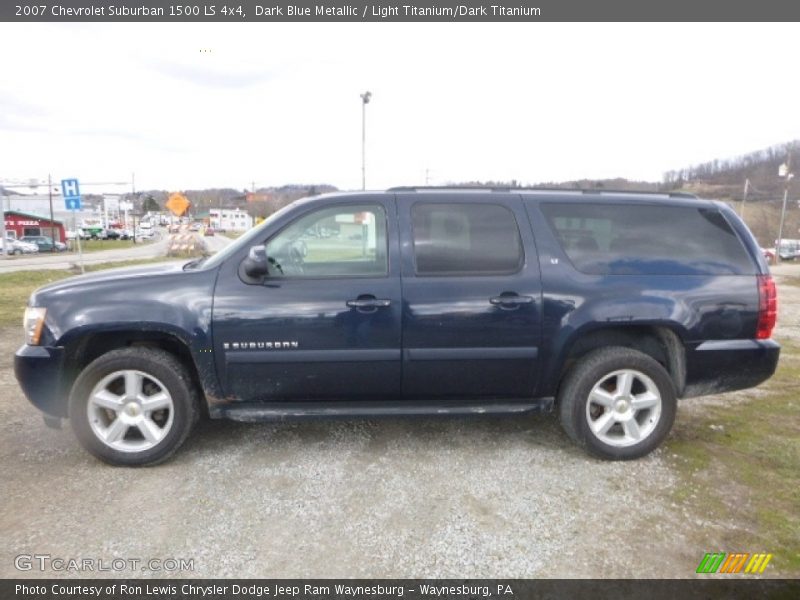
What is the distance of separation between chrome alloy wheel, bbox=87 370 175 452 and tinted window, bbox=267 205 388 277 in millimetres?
1180

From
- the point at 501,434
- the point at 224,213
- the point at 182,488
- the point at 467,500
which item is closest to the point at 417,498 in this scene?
the point at 467,500

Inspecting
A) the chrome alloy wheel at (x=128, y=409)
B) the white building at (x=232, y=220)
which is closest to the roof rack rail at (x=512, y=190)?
the chrome alloy wheel at (x=128, y=409)

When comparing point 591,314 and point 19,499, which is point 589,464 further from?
point 19,499

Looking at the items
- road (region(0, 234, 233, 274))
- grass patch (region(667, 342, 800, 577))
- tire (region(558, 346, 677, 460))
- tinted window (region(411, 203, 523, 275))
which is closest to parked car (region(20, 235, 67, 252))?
road (region(0, 234, 233, 274))

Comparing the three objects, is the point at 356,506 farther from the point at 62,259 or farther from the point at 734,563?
the point at 62,259

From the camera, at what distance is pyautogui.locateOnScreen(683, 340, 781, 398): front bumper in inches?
135

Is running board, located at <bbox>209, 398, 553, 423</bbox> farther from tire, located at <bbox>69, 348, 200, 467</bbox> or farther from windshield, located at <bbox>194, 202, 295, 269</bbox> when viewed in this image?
windshield, located at <bbox>194, 202, 295, 269</bbox>

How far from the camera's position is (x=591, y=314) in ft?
11.0

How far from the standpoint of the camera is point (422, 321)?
3277 mm

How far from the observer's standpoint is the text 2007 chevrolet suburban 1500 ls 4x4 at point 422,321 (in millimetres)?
3240

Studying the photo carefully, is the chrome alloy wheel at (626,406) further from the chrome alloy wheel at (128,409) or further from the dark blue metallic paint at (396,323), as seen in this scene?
the chrome alloy wheel at (128,409)

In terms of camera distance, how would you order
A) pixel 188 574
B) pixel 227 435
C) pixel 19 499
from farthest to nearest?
pixel 227 435 → pixel 19 499 → pixel 188 574

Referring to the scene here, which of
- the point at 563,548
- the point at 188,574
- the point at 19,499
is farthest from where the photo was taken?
the point at 19,499

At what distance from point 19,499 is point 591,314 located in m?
3.78
